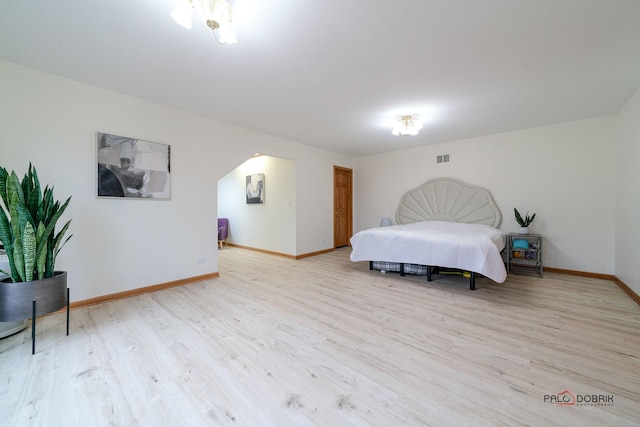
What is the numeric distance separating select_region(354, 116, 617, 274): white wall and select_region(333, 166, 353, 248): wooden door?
7.50 feet

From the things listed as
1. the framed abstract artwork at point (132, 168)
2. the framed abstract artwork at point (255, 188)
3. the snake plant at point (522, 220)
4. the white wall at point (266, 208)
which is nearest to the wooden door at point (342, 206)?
the white wall at point (266, 208)

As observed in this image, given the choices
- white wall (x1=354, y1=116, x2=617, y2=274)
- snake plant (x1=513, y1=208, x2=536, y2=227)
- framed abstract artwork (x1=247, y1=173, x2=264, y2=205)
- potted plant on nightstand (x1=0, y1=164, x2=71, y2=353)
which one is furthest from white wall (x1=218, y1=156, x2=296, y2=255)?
snake plant (x1=513, y1=208, x2=536, y2=227)

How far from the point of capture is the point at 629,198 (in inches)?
121

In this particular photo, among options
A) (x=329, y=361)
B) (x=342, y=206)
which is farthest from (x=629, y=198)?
(x=342, y=206)

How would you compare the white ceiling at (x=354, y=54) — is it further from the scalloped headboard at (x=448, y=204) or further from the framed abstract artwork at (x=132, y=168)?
the scalloped headboard at (x=448, y=204)

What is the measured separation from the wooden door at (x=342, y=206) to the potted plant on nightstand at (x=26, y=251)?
4.95 m

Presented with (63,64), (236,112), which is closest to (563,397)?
(236,112)

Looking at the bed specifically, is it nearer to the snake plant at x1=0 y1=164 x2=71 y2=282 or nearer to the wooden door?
the wooden door

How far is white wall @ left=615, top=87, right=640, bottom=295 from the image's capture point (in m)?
2.86

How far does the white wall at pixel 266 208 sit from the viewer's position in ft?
17.1

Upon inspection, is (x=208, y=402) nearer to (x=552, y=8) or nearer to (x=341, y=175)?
(x=552, y=8)

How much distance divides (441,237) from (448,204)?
1.93 meters

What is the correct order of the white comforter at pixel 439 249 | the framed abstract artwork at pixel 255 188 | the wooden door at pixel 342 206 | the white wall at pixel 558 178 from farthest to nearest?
the wooden door at pixel 342 206, the framed abstract artwork at pixel 255 188, the white wall at pixel 558 178, the white comforter at pixel 439 249

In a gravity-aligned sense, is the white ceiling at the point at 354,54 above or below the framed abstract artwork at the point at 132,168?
above
